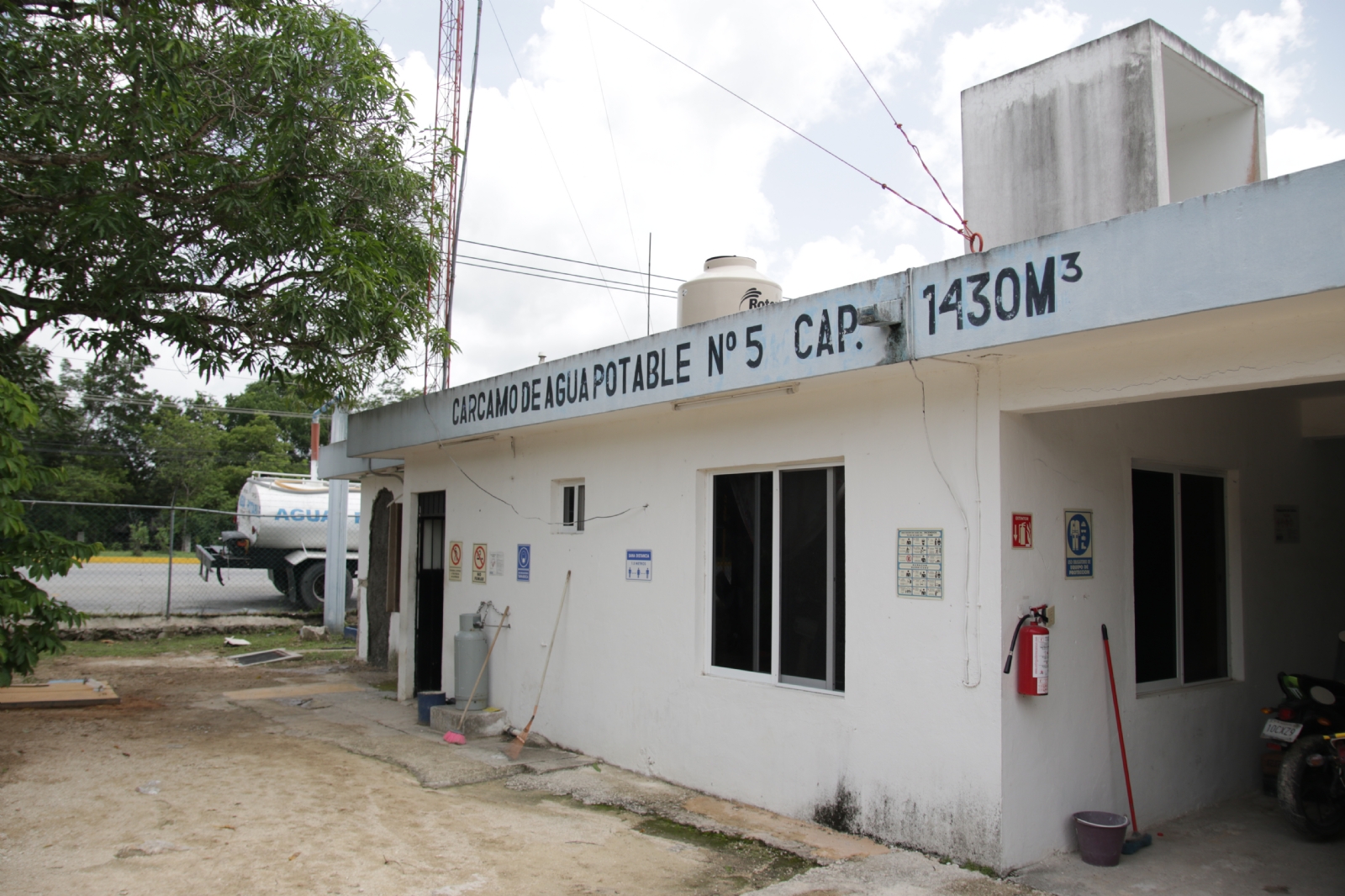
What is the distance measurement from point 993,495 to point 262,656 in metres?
11.7

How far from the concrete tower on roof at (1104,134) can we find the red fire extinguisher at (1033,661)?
3025 millimetres

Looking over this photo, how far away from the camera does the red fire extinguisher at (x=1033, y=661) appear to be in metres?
4.68

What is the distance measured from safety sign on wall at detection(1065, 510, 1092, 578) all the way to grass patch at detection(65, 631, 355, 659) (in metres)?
11.3

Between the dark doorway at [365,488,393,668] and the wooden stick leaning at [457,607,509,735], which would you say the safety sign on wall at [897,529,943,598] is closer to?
the wooden stick leaning at [457,607,509,735]

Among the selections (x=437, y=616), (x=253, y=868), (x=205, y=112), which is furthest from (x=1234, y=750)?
(x=205, y=112)

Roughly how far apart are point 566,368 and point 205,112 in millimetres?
3285

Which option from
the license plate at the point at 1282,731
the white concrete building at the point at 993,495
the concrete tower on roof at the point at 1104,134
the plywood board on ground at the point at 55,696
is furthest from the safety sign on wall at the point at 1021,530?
the plywood board on ground at the point at 55,696

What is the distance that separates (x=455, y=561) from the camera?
9.75 meters

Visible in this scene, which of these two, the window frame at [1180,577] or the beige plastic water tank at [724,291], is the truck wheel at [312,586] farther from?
the window frame at [1180,577]

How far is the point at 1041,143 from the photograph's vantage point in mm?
6527

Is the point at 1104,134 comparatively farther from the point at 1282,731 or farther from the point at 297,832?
the point at 297,832

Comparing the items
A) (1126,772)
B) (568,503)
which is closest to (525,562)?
(568,503)

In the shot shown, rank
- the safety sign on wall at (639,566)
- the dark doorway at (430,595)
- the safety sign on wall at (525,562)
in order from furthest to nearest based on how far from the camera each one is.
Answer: the dark doorway at (430,595), the safety sign on wall at (525,562), the safety sign on wall at (639,566)

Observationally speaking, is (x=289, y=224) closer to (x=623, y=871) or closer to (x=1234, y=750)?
(x=623, y=871)
